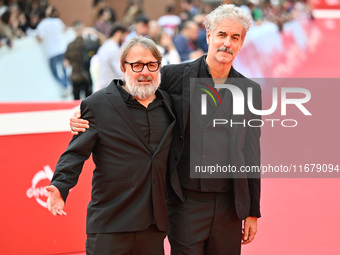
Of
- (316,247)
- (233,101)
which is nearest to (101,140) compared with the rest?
(233,101)

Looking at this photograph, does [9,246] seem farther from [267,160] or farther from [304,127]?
[304,127]

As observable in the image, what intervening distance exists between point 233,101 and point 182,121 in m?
0.38

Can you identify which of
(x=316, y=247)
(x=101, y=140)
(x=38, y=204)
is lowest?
(x=316, y=247)

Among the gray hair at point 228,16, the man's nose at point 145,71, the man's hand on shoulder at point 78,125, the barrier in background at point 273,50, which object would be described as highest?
the barrier in background at point 273,50

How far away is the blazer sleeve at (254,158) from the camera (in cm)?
388

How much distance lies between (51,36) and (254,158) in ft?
43.0

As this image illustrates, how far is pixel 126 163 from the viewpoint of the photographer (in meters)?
3.47

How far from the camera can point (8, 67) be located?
1541cm

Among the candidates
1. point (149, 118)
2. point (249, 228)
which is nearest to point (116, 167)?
point (149, 118)

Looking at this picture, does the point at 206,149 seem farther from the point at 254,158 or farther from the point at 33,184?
the point at 33,184

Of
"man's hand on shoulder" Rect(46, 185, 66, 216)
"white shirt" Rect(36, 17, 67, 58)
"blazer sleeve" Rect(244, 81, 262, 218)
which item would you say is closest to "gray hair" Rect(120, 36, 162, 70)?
"blazer sleeve" Rect(244, 81, 262, 218)

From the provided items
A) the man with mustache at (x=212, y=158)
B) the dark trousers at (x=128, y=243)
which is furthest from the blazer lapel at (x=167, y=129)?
the dark trousers at (x=128, y=243)

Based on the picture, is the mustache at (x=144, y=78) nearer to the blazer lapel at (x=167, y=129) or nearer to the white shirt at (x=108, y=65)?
the blazer lapel at (x=167, y=129)

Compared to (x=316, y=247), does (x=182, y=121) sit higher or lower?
higher
